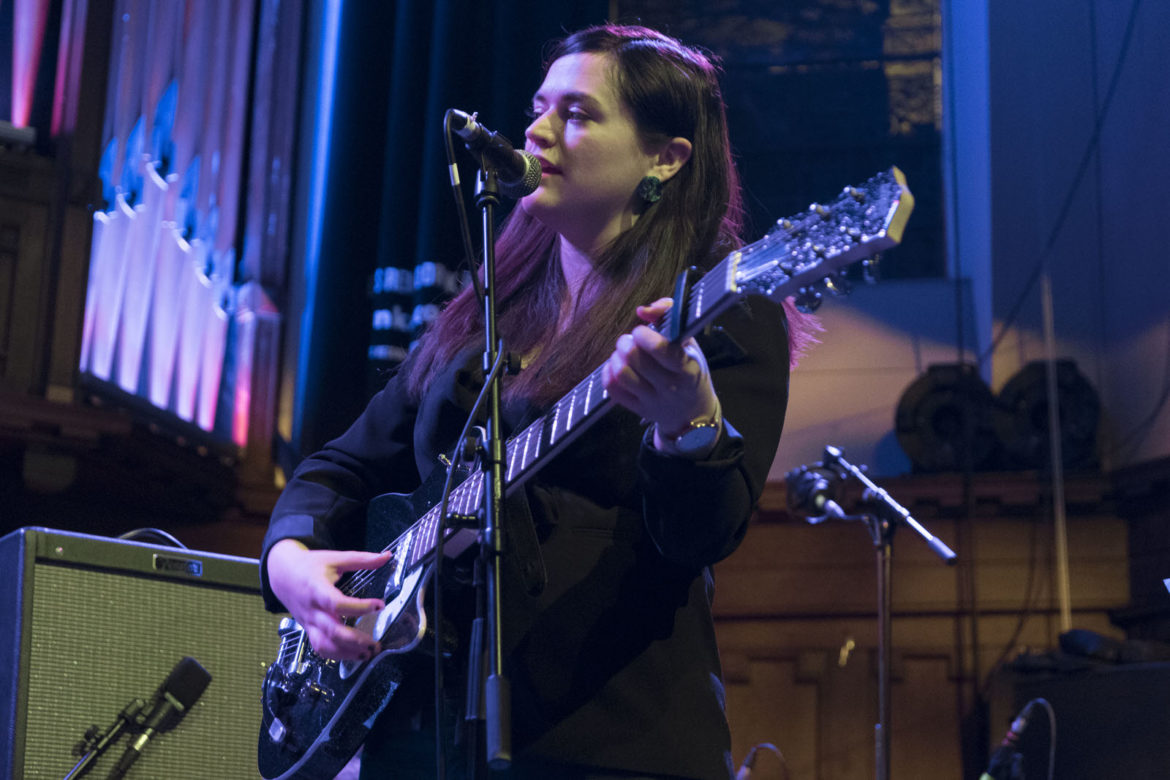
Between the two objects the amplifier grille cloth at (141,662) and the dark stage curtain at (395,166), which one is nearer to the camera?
the amplifier grille cloth at (141,662)

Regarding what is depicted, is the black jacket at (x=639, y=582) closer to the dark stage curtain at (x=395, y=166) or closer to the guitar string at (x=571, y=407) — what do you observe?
the guitar string at (x=571, y=407)

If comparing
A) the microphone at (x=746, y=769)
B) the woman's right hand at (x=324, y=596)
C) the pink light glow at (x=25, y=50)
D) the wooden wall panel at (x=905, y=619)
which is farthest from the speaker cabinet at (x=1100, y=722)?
the pink light glow at (x=25, y=50)

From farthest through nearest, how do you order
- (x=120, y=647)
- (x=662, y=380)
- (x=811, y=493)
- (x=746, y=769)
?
(x=746, y=769)
(x=811, y=493)
(x=120, y=647)
(x=662, y=380)

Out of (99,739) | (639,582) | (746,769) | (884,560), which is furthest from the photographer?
(746,769)

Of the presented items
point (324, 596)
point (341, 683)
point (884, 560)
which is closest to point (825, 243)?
point (324, 596)

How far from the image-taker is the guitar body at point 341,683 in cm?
166

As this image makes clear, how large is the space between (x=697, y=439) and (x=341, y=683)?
696mm

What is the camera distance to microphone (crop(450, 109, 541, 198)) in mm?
1633

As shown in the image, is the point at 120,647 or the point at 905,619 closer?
the point at 120,647

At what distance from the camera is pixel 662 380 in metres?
1.38

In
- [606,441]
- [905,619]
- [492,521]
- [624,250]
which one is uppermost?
[624,250]

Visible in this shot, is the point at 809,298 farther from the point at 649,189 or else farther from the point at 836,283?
the point at 649,189

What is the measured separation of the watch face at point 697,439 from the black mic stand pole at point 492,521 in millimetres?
212

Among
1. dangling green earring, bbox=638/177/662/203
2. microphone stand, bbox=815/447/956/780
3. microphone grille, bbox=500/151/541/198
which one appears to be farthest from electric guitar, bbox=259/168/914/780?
microphone stand, bbox=815/447/956/780
